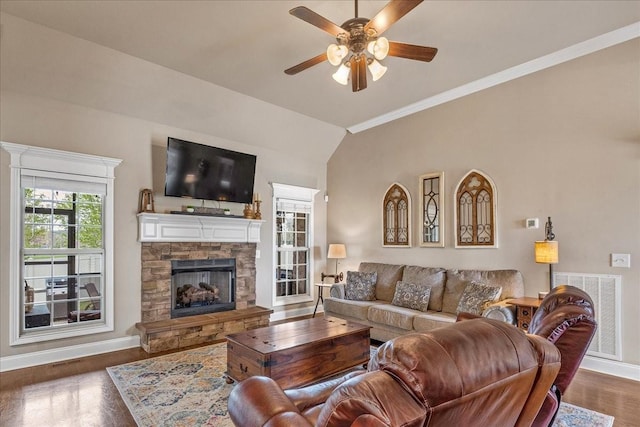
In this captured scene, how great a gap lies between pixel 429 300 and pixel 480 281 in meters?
0.66

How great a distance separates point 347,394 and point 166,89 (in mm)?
4485

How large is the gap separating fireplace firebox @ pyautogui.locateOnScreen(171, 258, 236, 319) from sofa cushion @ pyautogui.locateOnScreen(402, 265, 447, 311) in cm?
260

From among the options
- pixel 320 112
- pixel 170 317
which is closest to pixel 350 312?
pixel 170 317

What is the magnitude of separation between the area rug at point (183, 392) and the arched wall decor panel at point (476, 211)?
205cm

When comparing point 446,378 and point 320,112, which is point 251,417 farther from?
point 320,112

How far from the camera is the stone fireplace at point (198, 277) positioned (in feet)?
14.4

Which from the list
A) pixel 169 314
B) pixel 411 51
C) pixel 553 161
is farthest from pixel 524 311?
pixel 169 314

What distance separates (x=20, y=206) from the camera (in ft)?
12.2

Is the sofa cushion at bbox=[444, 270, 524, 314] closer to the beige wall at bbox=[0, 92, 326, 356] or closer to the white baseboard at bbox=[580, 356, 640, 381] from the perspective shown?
the white baseboard at bbox=[580, 356, 640, 381]

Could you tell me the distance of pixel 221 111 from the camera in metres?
4.95

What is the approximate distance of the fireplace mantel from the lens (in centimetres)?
447

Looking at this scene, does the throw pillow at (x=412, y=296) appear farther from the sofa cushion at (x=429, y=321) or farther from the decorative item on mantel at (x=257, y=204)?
the decorative item on mantel at (x=257, y=204)

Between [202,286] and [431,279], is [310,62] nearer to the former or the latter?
[431,279]

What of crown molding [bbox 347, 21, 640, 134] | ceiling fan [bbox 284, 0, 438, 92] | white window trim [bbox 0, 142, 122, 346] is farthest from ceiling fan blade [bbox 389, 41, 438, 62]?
white window trim [bbox 0, 142, 122, 346]
